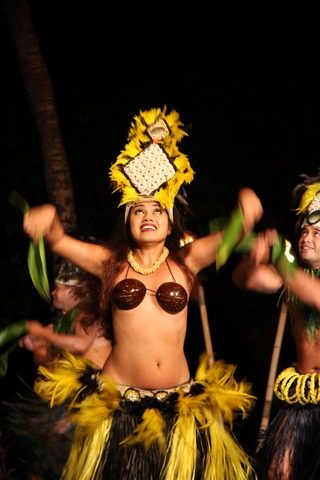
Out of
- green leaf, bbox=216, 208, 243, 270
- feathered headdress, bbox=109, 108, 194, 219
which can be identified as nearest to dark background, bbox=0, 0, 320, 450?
feathered headdress, bbox=109, 108, 194, 219

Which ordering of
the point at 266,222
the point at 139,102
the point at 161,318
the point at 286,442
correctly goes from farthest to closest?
the point at 139,102 → the point at 266,222 → the point at 286,442 → the point at 161,318

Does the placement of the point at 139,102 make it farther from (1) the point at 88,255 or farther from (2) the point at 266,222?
(1) the point at 88,255

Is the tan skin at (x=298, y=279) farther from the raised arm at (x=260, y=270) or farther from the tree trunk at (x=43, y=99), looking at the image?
the tree trunk at (x=43, y=99)

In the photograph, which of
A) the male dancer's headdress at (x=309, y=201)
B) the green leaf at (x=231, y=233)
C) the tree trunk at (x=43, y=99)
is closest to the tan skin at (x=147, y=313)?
the green leaf at (x=231, y=233)

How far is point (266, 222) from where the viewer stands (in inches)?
237

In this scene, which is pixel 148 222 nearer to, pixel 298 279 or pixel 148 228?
pixel 148 228

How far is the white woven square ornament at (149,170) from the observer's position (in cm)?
Result: 386

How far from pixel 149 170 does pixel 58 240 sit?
511 mm

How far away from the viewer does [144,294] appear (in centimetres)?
373

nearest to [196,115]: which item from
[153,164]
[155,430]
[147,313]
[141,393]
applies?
[153,164]

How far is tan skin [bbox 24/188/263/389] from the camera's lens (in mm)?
3705

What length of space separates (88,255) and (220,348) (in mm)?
2380

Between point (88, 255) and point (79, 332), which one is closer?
point (88, 255)

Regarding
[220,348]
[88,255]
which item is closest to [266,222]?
[220,348]
